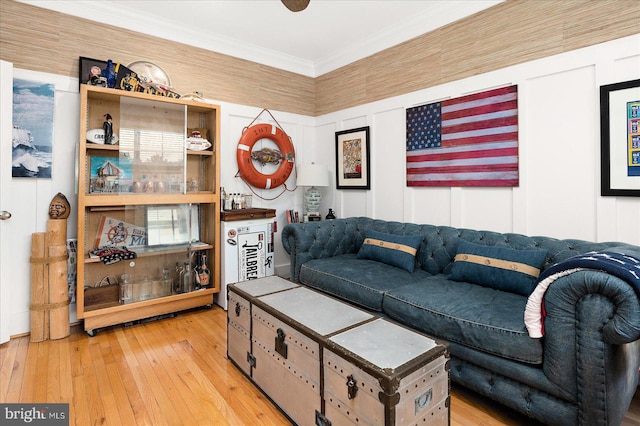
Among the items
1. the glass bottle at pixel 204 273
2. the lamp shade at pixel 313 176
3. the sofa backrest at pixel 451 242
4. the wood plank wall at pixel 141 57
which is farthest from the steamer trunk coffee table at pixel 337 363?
the wood plank wall at pixel 141 57

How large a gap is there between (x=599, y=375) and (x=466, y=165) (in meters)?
1.76

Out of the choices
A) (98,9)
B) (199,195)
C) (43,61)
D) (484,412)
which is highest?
(98,9)

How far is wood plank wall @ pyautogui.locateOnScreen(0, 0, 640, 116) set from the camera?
85.0 inches

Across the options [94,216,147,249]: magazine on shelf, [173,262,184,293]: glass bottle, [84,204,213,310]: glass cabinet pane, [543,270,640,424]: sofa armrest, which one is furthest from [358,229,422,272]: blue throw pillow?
[94,216,147,249]: magazine on shelf

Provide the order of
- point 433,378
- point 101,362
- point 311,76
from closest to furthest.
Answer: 1. point 433,378
2. point 101,362
3. point 311,76

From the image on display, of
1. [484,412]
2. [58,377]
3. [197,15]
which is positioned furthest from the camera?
[197,15]

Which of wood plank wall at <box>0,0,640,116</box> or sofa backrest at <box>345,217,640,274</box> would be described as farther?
wood plank wall at <box>0,0,640,116</box>

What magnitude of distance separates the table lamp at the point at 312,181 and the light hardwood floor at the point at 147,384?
180cm

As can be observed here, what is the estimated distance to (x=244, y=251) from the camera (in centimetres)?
328

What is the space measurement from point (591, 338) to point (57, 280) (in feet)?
10.9

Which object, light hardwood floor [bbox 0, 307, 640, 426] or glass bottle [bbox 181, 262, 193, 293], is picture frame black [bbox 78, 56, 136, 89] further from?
light hardwood floor [bbox 0, 307, 640, 426]

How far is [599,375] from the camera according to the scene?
1.32m

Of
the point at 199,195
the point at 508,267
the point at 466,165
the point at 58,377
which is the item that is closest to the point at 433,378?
the point at 508,267

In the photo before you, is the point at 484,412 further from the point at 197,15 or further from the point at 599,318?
the point at 197,15
